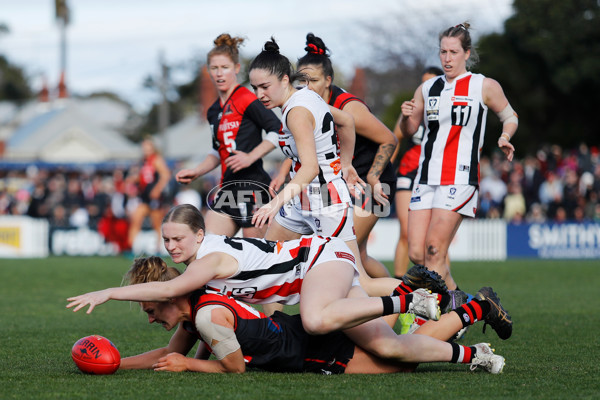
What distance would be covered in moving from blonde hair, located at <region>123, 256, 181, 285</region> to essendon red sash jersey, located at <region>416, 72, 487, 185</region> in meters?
2.63

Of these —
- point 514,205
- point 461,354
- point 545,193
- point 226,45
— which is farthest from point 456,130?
point 545,193

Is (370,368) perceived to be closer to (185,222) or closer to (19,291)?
(185,222)

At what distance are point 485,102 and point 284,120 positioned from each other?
1.90 m

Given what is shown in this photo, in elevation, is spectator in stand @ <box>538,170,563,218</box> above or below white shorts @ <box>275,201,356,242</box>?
above

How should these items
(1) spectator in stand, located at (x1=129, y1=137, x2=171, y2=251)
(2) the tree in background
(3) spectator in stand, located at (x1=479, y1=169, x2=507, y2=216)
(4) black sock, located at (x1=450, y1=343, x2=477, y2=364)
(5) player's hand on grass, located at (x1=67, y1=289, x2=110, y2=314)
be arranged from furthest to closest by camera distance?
(2) the tree in background
(3) spectator in stand, located at (x1=479, y1=169, x2=507, y2=216)
(1) spectator in stand, located at (x1=129, y1=137, x2=171, y2=251)
(4) black sock, located at (x1=450, y1=343, x2=477, y2=364)
(5) player's hand on grass, located at (x1=67, y1=289, x2=110, y2=314)

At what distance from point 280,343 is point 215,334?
449 millimetres

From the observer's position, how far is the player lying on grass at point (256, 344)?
191 inches

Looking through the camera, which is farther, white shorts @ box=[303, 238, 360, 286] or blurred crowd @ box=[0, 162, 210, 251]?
blurred crowd @ box=[0, 162, 210, 251]

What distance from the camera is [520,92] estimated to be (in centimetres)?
3222

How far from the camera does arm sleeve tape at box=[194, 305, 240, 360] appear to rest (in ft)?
15.5

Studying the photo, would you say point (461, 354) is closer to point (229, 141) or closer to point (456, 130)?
point (456, 130)

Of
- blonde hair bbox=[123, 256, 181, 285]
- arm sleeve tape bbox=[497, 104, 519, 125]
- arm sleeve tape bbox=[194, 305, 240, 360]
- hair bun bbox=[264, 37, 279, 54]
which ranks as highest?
hair bun bbox=[264, 37, 279, 54]

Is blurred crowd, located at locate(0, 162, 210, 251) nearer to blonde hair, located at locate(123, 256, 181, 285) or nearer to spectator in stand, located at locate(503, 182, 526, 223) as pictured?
spectator in stand, located at locate(503, 182, 526, 223)

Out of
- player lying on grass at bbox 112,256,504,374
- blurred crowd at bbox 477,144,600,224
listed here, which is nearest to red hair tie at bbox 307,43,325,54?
player lying on grass at bbox 112,256,504,374
